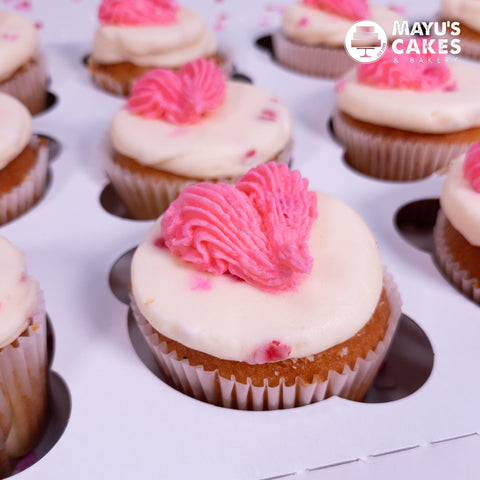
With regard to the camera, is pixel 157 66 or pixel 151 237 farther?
pixel 157 66

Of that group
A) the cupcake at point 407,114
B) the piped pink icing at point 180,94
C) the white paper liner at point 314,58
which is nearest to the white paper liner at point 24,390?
the piped pink icing at point 180,94

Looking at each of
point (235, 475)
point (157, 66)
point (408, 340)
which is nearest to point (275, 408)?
point (235, 475)

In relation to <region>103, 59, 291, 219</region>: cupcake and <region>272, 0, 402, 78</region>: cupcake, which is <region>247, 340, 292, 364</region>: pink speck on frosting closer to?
<region>103, 59, 291, 219</region>: cupcake

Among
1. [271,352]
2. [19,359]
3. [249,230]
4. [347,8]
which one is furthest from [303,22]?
[19,359]

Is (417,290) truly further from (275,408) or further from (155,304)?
(155,304)

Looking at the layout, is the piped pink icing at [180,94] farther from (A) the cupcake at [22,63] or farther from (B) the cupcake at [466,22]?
(B) the cupcake at [466,22]

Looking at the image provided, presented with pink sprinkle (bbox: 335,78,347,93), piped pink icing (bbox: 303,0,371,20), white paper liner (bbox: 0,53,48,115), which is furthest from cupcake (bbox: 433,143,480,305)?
white paper liner (bbox: 0,53,48,115)
